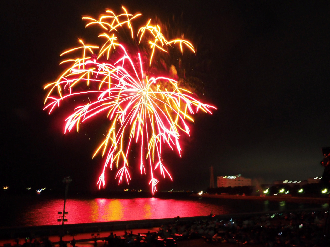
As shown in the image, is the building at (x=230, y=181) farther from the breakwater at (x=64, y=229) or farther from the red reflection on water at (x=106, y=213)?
the breakwater at (x=64, y=229)

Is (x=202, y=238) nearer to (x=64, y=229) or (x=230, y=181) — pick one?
(x=64, y=229)

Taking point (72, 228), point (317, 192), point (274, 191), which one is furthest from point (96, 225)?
point (274, 191)

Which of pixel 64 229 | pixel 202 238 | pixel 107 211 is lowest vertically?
pixel 107 211

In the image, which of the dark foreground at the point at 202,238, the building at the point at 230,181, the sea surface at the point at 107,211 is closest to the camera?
the dark foreground at the point at 202,238

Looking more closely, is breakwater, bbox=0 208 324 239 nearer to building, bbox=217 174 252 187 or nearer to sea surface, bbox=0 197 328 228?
Answer: sea surface, bbox=0 197 328 228

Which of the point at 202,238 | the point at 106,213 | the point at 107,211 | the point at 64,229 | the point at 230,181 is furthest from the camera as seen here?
the point at 230,181

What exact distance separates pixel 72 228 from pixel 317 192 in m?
91.4

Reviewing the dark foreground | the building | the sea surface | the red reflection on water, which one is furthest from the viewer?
the building

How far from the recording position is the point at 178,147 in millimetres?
16406

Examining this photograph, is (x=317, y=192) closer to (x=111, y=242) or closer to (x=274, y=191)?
(x=274, y=191)

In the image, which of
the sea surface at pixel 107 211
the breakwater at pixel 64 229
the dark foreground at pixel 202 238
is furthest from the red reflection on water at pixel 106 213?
the dark foreground at pixel 202 238

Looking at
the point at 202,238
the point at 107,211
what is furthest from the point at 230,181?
the point at 202,238

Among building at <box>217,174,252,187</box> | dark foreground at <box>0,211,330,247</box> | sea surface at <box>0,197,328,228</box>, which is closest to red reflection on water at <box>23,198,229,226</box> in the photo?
sea surface at <box>0,197,328,228</box>

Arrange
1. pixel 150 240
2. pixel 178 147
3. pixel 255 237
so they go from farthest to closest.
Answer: pixel 178 147, pixel 255 237, pixel 150 240
